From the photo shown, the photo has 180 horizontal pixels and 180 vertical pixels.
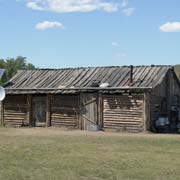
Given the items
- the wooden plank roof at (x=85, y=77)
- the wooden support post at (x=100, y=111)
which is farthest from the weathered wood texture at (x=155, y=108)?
the wooden support post at (x=100, y=111)

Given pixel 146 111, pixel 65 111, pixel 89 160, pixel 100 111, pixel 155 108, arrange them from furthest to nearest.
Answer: pixel 65 111, pixel 155 108, pixel 100 111, pixel 146 111, pixel 89 160

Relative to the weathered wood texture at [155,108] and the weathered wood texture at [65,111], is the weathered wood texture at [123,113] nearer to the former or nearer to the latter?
the weathered wood texture at [155,108]

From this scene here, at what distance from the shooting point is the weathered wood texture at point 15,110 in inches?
1161

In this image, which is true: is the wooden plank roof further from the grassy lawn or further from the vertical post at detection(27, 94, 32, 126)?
the grassy lawn

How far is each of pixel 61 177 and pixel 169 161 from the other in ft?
13.2

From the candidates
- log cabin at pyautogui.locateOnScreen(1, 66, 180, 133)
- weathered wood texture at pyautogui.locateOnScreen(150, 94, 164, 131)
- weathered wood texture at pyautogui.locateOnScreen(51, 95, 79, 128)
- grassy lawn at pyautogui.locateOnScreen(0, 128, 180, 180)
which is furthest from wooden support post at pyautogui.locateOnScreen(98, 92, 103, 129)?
grassy lawn at pyautogui.locateOnScreen(0, 128, 180, 180)

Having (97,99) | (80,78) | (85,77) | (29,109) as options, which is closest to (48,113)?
(29,109)

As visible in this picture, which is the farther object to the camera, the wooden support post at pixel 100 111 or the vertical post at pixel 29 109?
the vertical post at pixel 29 109

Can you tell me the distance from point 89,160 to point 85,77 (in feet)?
52.6

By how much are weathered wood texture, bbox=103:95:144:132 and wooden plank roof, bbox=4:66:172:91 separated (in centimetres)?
72

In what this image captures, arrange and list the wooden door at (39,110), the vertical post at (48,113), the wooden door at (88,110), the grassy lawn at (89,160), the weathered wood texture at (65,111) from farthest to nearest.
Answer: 1. the wooden door at (39,110)
2. the vertical post at (48,113)
3. the weathered wood texture at (65,111)
4. the wooden door at (88,110)
5. the grassy lawn at (89,160)

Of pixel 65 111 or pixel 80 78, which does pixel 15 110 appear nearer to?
pixel 65 111

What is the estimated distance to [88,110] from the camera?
89.7 ft

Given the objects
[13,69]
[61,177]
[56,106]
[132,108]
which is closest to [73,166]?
[61,177]
